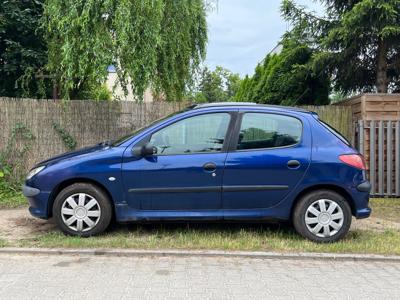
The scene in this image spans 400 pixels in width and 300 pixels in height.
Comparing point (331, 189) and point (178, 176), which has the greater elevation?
point (178, 176)

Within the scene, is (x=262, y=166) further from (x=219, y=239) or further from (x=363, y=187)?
(x=363, y=187)

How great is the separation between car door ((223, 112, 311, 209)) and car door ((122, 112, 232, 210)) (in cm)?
15

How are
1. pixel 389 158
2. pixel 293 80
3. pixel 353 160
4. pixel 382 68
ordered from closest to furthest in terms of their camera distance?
pixel 353 160 < pixel 389 158 < pixel 382 68 < pixel 293 80

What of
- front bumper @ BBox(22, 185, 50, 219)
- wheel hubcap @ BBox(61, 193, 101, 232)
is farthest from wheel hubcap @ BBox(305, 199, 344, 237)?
front bumper @ BBox(22, 185, 50, 219)

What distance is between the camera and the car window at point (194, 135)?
6.22 meters

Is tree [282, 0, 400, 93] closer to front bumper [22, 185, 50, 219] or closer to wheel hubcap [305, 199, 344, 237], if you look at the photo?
wheel hubcap [305, 199, 344, 237]

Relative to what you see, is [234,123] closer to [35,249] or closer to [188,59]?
[35,249]

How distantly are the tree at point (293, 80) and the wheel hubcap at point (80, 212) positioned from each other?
23.5 feet

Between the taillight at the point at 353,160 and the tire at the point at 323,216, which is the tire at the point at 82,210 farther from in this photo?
the taillight at the point at 353,160

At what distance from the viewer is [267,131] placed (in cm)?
629

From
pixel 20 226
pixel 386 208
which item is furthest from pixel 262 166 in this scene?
pixel 386 208

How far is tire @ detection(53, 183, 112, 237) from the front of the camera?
6.17 meters

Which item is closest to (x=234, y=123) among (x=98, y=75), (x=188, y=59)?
(x=98, y=75)

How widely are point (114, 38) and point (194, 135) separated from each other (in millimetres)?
3703
